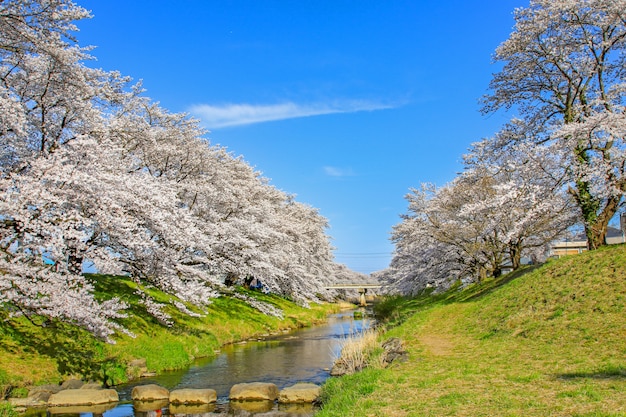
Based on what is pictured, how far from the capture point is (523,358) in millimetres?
12578

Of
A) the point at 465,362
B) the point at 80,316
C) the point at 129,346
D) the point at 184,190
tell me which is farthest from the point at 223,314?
the point at 465,362

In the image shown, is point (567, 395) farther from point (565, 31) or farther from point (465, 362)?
point (565, 31)

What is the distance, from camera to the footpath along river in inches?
531

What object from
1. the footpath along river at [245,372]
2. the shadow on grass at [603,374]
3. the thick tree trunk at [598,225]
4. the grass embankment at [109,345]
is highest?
the thick tree trunk at [598,225]

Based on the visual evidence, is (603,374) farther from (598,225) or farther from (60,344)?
(60,344)

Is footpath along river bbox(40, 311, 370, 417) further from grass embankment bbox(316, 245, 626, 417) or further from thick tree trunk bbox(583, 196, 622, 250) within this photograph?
thick tree trunk bbox(583, 196, 622, 250)

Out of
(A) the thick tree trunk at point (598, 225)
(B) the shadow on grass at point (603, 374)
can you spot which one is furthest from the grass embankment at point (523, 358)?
(A) the thick tree trunk at point (598, 225)

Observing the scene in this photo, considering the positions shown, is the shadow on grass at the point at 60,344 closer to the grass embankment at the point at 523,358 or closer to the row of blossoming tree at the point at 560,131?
the grass embankment at the point at 523,358

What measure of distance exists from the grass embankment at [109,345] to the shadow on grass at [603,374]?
14317mm

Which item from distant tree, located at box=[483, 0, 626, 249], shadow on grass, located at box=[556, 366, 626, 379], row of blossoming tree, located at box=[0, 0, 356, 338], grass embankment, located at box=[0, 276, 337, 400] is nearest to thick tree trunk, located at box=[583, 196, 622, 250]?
distant tree, located at box=[483, 0, 626, 249]

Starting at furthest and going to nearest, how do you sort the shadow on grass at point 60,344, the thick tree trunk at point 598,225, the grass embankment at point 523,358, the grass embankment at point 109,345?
the thick tree trunk at point 598,225 → the shadow on grass at point 60,344 → the grass embankment at point 109,345 → the grass embankment at point 523,358

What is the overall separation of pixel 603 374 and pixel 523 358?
2.72 m

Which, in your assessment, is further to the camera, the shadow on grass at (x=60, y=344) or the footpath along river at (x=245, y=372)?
the shadow on grass at (x=60, y=344)

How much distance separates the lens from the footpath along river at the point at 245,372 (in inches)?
531
